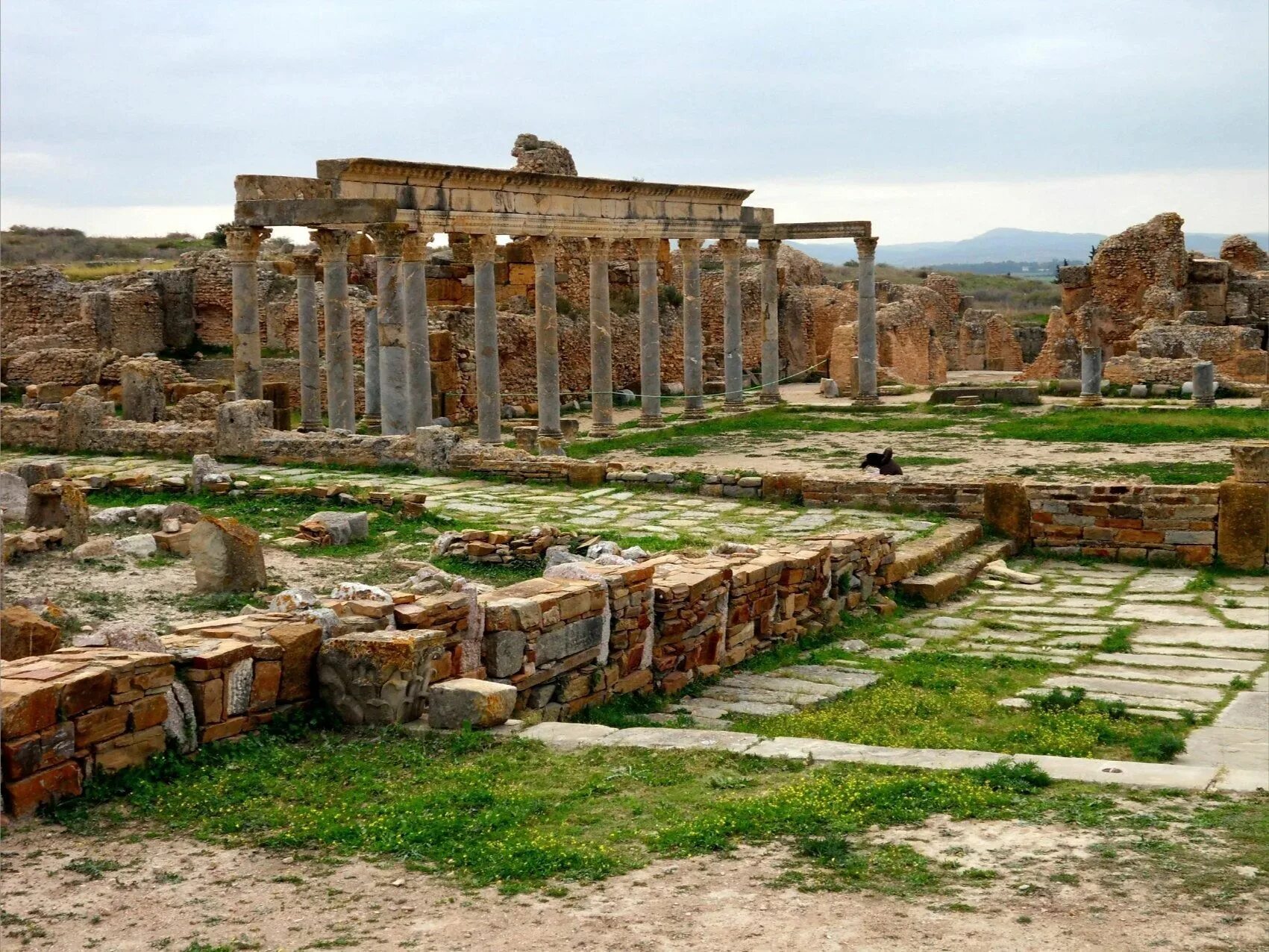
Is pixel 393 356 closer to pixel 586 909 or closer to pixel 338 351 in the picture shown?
pixel 338 351

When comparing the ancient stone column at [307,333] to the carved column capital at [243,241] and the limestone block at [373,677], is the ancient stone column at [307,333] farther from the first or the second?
the limestone block at [373,677]

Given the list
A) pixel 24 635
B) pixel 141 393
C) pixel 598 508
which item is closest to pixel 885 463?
pixel 598 508

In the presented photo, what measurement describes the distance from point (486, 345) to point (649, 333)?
5682mm

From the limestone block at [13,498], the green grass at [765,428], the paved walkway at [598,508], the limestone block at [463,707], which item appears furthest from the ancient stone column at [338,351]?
the limestone block at [463,707]

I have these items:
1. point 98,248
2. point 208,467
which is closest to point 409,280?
point 208,467

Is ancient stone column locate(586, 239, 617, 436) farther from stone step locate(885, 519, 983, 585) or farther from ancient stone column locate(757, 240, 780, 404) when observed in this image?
stone step locate(885, 519, 983, 585)

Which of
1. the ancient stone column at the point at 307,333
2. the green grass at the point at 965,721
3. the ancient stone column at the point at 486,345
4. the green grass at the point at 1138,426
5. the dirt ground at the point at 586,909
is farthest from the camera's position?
the ancient stone column at the point at 486,345

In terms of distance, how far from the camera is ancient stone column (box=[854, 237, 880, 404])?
107 ft

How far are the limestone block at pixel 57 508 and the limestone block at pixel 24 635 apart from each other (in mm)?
5795

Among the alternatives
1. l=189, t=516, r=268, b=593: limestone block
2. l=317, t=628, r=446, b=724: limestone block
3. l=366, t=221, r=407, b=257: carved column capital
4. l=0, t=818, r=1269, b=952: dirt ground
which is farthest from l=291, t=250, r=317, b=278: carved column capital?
l=0, t=818, r=1269, b=952: dirt ground

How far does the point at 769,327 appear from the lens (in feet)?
110

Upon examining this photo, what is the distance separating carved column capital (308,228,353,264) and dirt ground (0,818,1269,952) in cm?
1765

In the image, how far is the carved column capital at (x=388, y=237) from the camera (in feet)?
71.5

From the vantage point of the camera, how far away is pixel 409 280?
2295 centimetres
